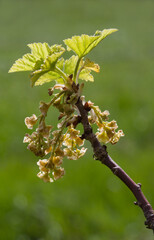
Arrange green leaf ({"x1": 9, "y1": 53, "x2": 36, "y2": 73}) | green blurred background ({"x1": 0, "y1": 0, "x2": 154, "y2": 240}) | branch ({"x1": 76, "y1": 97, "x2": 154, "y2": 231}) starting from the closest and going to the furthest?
branch ({"x1": 76, "y1": 97, "x2": 154, "y2": 231}) < green leaf ({"x1": 9, "y1": 53, "x2": 36, "y2": 73}) < green blurred background ({"x1": 0, "y1": 0, "x2": 154, "y2": 240})

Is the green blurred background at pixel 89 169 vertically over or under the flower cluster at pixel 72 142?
over

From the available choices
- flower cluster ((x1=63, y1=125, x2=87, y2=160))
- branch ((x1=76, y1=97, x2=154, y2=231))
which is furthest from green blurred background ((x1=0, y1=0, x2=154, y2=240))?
branch ((x1=76, y1=97, x2=154, y2=231))

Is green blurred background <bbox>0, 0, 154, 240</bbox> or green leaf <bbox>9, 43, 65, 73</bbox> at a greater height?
green blurred background <bbox>0, 0, 154, 240</bbox>

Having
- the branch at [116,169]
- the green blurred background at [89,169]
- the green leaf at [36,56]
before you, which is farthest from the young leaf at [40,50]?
the green blurred background at [89,169]

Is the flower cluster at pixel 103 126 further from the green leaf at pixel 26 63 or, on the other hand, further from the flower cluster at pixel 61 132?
the green leaf at pixel 26 63

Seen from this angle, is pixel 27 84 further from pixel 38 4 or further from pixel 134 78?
pixel 38 4

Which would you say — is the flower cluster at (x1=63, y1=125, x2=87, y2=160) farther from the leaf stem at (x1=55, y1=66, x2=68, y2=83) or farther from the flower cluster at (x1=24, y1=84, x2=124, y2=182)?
the leaf stem at (x1=55, y1=66, x2=68, y2=83)
